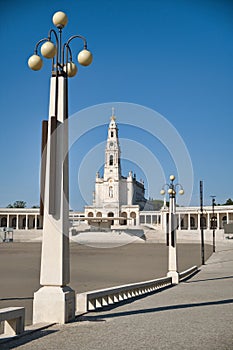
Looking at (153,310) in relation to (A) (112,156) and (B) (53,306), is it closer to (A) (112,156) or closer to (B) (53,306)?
(B) (53,306)

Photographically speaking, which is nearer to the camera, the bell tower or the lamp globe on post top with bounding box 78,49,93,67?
the lamp globe on post top with bounding box 78,49,93,67

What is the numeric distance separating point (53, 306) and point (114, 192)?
105 metres

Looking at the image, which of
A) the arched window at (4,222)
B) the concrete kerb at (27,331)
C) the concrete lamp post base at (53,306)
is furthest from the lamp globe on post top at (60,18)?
the arched window at (4,222)

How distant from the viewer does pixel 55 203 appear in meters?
6.96

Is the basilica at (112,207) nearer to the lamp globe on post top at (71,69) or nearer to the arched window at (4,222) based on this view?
the arched window at (4,222)

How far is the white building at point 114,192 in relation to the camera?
10812 cm

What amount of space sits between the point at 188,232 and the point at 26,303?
6102 cm

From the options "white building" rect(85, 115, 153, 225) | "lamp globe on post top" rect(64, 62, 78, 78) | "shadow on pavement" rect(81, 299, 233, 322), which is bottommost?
"shadow on pavement" rect(81, 299, 233, 322)

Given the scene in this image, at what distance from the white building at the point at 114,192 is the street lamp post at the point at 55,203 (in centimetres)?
9932

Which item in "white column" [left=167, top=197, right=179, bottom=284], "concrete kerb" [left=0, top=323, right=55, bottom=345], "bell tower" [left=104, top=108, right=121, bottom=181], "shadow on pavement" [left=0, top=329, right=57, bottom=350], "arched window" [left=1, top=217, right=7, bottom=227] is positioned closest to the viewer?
"shadow on pavement" [left=0, top=329, right=57, bottom=350]

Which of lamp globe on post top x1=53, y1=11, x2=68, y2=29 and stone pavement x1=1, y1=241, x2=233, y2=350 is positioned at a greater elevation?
lamp globe on post top x1=53, y1=11, x2=68, y2=29

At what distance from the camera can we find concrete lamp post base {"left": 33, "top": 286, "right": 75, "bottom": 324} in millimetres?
6629

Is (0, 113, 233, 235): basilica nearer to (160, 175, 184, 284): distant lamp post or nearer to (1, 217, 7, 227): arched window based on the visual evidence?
(1, 217, 7, 227): arched window

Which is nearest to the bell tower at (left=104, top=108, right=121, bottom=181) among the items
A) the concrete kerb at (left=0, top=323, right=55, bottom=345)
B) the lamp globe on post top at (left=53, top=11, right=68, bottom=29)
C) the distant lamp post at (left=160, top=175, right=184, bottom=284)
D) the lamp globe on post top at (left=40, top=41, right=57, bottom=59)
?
the distant lamp post at (left=160, top=175, right=184, bottom=284)
